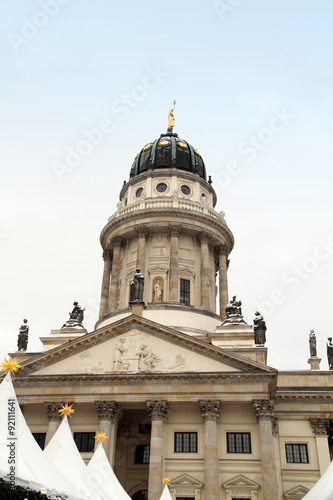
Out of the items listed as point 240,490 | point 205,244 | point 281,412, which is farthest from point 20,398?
point 205,244

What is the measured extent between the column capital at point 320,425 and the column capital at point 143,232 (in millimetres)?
20606

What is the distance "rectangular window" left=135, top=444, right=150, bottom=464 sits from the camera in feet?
118

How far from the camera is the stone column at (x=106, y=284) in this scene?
155 feet

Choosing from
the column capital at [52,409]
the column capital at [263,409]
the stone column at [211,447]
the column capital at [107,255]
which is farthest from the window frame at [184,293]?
the column capital at [52,409]

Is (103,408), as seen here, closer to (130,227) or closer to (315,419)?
(315,419)

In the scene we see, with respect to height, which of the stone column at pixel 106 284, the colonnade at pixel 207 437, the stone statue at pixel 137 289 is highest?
the stone column at pixel 106 284

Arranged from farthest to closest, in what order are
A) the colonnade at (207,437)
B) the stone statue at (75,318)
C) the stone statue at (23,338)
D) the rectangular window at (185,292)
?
the rectangular window at (185,292), the stone statue at (75,318), the stone statue at (23,338), the colonnade at (207,437)

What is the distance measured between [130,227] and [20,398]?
1886cm

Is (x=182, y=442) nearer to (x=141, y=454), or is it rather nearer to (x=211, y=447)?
(x=211, y=447)

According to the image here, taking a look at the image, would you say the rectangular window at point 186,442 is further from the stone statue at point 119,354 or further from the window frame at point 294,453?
the window frame at point 294,453

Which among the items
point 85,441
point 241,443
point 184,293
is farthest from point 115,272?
point 241,443

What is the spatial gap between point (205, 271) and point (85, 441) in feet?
58.6

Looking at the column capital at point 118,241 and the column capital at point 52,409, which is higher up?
the column capital at point 118,241

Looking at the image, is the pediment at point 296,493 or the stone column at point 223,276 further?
the stone column at point 223,276
